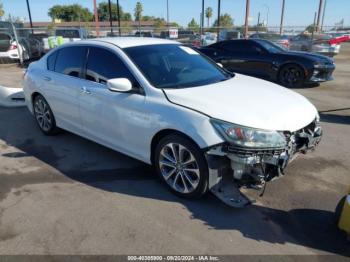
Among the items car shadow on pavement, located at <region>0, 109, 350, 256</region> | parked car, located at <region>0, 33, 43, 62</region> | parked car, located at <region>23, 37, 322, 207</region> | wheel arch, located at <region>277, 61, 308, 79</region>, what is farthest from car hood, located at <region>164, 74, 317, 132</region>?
parked car, located at <region>0, 33, 43, 62</region>

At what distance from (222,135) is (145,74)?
50.5 inches

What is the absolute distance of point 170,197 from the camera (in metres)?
3.74

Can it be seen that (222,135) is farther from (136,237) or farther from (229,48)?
(229,48)

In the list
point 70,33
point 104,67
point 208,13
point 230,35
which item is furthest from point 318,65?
point 208,13

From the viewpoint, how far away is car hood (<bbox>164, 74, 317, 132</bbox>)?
3258 millimetres

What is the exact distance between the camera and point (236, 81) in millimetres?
4391

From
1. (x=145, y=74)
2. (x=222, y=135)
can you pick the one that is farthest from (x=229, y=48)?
(x=222, y=135)

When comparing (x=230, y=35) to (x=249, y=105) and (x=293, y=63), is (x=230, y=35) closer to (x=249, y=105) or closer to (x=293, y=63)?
(x=293, y=63)

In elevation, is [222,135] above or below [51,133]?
above

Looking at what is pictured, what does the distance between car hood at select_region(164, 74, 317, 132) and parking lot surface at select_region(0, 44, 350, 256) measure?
34.3 inches

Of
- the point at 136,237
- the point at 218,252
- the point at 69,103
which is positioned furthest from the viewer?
the point at 69,103

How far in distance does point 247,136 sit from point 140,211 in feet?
4.44

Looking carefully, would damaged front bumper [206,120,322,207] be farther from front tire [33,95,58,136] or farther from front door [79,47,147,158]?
front tire [33,95,58,136]

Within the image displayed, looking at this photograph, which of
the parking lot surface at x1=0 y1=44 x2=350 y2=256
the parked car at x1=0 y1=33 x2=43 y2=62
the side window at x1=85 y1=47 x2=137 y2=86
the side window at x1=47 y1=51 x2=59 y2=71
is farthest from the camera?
the parked car at x1=0 y1=33 x2=43 y2=62
